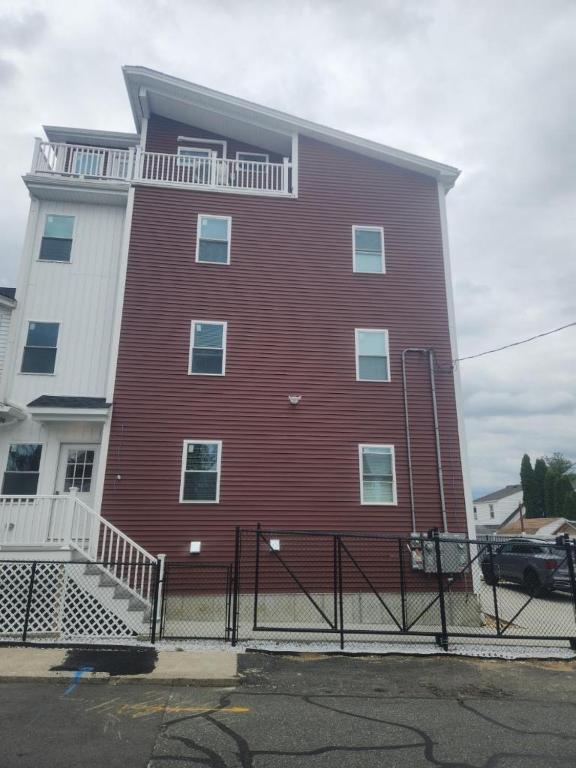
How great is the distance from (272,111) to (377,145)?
121 inches

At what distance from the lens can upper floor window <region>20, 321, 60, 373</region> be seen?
37.7 feet

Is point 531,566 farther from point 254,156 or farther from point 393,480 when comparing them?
point 254,156

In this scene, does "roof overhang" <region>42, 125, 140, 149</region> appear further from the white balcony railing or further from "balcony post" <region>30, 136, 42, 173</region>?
the white balcony railing

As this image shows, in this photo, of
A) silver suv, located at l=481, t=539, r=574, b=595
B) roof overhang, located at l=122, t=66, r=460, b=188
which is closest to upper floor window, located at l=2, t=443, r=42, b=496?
roof overhang, located at l=122, t=66, r=460, b=188

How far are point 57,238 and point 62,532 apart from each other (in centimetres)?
728

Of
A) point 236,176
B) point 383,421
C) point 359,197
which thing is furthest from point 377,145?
point 383,421

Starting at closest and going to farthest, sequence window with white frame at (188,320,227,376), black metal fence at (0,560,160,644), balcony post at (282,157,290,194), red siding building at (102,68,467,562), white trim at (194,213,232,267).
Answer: black metal fence at (0,560,160,644) < red siding building at (102,68,467,562) < window with white frame at (188,320,227,376) < white trim at (194,213,232,267) < balcony post at (282,157,290,194)

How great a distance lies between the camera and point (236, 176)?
1357 cm

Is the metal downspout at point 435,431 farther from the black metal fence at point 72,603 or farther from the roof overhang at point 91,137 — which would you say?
the roof overhang at point 91,137

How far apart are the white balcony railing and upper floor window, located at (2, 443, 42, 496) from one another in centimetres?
67

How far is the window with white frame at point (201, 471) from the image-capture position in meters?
10.9

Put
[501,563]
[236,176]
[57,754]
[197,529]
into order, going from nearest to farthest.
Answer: [57,754]
[197,529]
[236,176]
[501,563]

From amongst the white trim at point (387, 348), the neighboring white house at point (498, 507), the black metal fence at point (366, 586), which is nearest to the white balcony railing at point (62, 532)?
the black metal fence at point (366, 586)

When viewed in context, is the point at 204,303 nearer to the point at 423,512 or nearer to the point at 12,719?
the point at 423,512
